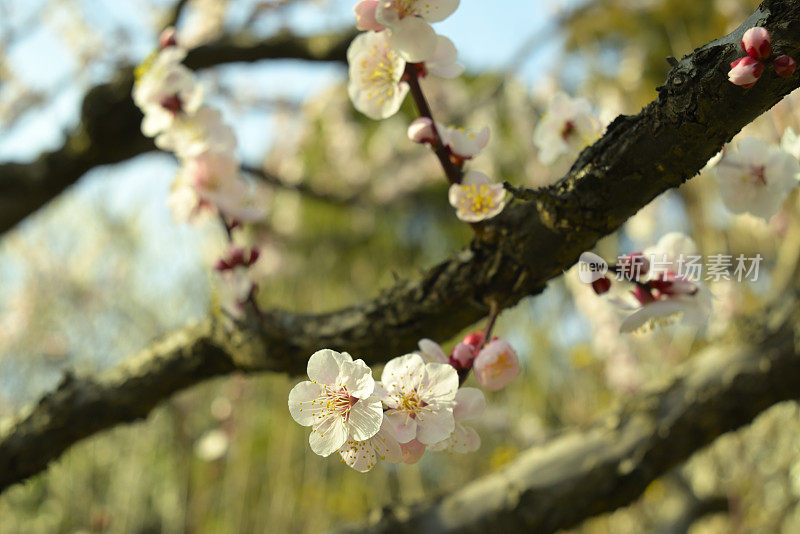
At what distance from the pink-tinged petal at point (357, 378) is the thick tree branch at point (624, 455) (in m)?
0.56

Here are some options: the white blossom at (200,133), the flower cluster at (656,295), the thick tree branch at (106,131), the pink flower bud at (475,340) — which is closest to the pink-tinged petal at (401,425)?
the pink flower bud at (475,340)

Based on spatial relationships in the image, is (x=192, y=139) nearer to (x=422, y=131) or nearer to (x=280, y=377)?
(x=422, y=131)

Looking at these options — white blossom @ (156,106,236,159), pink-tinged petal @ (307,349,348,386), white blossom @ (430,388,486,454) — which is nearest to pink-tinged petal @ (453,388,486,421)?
white blossom @ (430,388,486,454)

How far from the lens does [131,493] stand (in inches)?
78.4

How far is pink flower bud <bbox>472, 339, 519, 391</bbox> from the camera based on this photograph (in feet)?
1.62

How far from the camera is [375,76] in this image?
558 millimetres

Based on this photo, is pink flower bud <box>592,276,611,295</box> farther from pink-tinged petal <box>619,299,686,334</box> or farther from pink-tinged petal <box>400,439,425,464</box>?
pink-tinged petal <box>400,439,425,464</box>

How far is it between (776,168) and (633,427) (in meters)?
0.49

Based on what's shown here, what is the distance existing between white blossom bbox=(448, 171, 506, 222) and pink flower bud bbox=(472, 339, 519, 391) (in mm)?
115

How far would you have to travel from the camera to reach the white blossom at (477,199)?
531mm

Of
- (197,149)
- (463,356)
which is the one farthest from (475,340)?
(197,149)

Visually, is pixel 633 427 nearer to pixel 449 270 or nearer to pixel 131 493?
pixel 449 270

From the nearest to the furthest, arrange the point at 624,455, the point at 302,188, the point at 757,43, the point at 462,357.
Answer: the point at 757,43
the point at 462,357
the point at 624,455
the point at 302,188

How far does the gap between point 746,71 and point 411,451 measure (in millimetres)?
363
